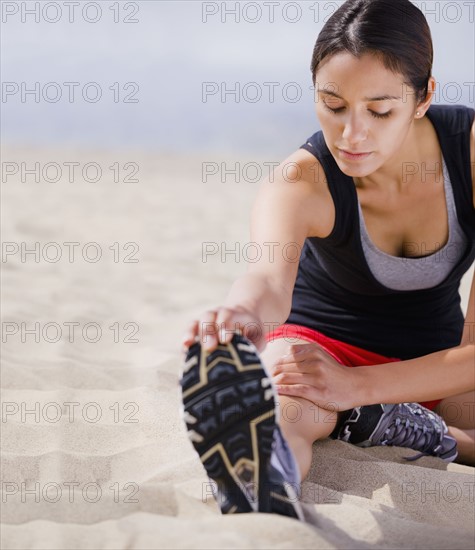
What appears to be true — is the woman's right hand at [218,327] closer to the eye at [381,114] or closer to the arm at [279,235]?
the arm at [279,235]

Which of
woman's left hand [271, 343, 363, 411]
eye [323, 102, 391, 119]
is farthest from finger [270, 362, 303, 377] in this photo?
eye [323, 102, 391, 119]

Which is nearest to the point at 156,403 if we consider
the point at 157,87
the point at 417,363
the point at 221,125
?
the point at 417,363

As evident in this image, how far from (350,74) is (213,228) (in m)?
3.67

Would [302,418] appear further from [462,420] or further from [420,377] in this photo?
[462,420]

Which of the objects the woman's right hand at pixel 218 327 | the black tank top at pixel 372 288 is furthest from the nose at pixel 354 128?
the woman's right hand at pixel 218 327

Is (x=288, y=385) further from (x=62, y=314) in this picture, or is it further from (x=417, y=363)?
(x=62, y=314)

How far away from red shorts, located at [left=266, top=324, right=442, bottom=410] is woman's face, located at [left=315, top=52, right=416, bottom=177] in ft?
1.71

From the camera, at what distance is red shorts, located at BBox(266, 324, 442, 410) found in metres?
1.99

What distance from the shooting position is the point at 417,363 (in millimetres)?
1718

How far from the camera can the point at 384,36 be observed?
156 centimetres

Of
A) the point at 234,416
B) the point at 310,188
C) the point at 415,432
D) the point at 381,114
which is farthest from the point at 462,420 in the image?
the point at 234,416

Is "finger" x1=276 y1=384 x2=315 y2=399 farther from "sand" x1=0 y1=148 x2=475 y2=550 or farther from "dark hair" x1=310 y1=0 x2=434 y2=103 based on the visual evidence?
"dark hair" x1=310 y1=0 x2=434 y2=103

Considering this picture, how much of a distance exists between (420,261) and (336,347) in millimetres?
319

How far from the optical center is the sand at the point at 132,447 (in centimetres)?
135
